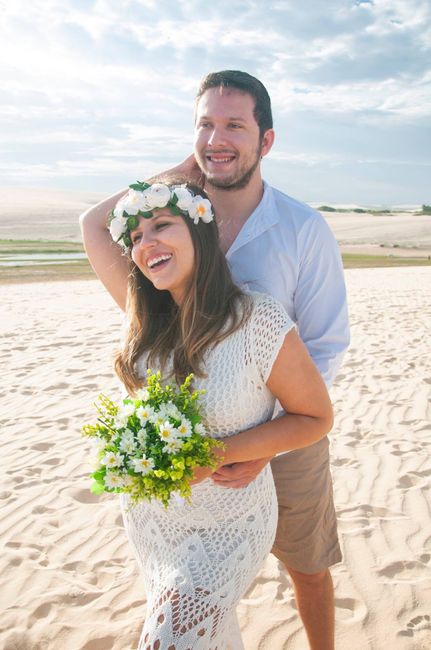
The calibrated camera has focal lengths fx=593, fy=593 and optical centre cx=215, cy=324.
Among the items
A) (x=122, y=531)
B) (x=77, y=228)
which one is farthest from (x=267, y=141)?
(x=77, y=228)

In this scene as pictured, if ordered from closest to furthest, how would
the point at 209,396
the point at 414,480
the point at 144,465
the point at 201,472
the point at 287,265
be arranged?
1. the point at 144,465
2. the point at 201,472
3. the point at 209,396
4. the point at 287,265
5. the point at 414,480

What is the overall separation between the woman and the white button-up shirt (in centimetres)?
29

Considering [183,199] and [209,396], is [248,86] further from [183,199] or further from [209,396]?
[209,396]

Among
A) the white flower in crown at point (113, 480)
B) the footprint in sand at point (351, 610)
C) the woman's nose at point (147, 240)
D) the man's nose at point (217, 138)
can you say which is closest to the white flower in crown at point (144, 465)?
the white flower in crown at point (113, 480)

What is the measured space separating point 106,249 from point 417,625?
2804 mm

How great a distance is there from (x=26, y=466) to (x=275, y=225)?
12.7 feet

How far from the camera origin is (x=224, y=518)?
93.7 inches

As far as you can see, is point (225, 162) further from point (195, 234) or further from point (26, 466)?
point (26, 466)

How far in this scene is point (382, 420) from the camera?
6723 millimetres

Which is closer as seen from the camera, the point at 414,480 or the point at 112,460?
the point at 112,460

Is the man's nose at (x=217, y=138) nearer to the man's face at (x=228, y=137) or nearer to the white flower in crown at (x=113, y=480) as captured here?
the man's face at (x=228, y=137)

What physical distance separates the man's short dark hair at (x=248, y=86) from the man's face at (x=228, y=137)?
0.03 meters

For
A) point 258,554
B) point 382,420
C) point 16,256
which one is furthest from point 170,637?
point 16,256

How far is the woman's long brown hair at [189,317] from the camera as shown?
2449 millimetres
